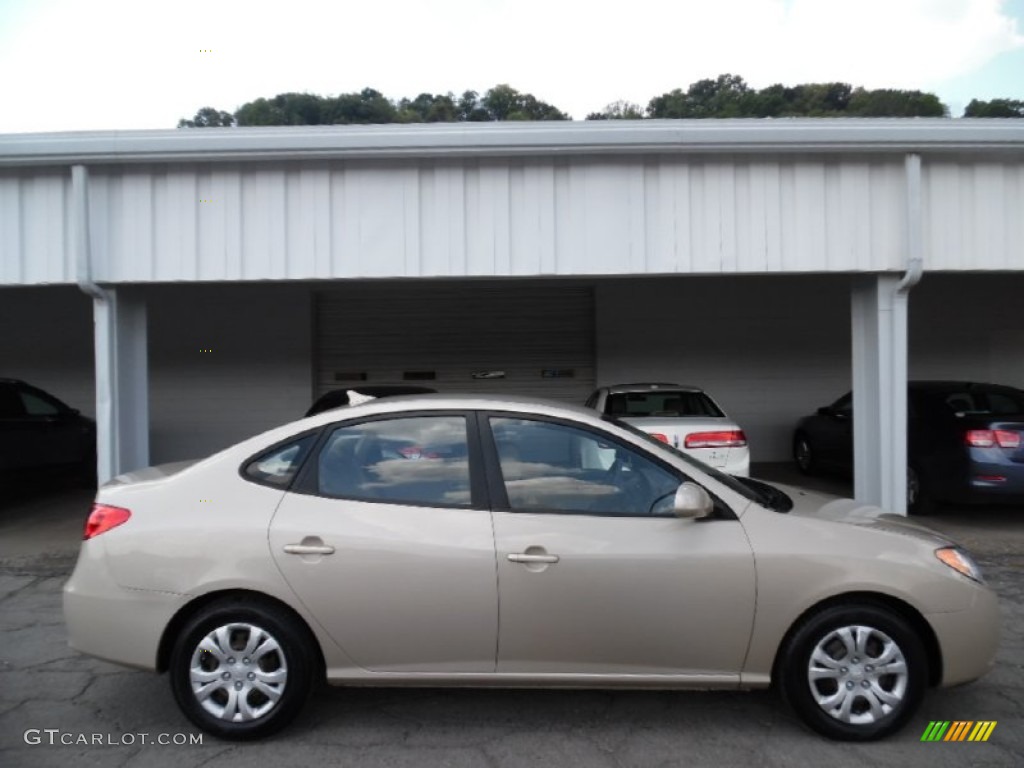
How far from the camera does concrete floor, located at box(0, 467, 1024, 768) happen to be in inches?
144

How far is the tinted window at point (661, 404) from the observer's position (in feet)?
27.3

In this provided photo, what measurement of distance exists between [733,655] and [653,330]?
9.40m

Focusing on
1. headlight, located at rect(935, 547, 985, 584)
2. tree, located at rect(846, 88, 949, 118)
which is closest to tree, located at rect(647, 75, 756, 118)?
tree, located at rect(846, 88, 949, 118)

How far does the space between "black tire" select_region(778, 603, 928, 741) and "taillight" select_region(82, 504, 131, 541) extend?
125 inches

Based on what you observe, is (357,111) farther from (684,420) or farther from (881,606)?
(881,606)

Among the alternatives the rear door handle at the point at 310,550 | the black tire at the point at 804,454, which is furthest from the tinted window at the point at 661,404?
the rear door handle at the point at 310,550

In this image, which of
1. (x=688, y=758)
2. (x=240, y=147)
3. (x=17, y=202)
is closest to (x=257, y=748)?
(x=688, y=758)

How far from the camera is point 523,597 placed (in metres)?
3.72

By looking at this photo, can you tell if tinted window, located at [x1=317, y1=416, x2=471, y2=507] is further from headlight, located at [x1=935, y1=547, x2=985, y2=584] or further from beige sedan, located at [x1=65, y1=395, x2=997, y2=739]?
headlight, located at [x1=935, y1=547, x2=985, y2=584]

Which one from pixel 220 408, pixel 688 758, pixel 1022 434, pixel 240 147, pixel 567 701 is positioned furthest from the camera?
pixel 220 408

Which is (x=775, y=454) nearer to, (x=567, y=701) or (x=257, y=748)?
(x=567, y=701)

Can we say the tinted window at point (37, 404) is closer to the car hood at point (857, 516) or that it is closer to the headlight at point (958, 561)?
the car hood at point (857, 516)

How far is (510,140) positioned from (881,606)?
15.6 feet

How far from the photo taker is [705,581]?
12.2 ft
